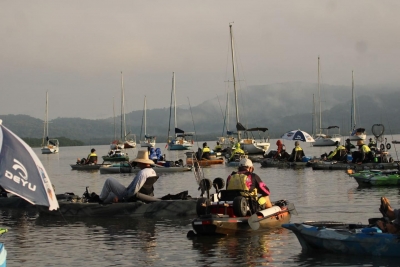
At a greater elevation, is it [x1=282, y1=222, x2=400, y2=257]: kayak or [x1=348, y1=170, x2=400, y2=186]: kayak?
[x1=348, y1=170, x2=400, y2=186]: kayak

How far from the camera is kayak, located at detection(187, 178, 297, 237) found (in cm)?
1784

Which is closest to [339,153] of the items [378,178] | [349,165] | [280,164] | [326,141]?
[349,165]

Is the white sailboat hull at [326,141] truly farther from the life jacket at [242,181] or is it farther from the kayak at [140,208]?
the life jacket at [242,181]

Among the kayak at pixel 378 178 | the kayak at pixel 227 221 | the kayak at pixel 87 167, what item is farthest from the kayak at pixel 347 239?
the kayak at pixel 87 167

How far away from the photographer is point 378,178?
97.2 ft

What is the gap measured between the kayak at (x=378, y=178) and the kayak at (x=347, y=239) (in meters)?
13.6

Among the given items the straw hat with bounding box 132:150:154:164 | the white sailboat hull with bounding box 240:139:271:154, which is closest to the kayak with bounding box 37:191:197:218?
the straw hat with bounding box 132:150:154:164

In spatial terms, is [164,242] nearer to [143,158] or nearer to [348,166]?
[143,158]

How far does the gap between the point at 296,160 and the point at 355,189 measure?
1534cm

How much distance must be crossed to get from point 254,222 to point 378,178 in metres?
12.8

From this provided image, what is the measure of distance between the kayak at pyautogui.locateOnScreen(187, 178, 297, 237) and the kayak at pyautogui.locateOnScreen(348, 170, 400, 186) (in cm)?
1111

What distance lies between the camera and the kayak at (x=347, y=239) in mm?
14958

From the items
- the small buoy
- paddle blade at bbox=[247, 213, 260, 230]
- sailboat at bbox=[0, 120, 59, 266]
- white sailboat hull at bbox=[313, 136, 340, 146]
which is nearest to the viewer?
sailboat at bbox=[0, 120, 59, 266]

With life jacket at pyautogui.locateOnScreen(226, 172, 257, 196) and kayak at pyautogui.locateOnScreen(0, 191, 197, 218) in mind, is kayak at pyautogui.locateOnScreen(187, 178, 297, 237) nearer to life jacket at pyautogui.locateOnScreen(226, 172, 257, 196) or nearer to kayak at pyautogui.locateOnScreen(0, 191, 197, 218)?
life jacket at pyautogui.locateOnScreen(226, 172, 257, 196)
